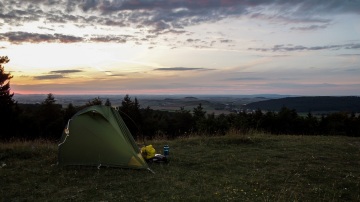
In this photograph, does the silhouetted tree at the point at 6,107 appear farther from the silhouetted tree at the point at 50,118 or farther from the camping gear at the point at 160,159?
the camping gear at the point at 160,159

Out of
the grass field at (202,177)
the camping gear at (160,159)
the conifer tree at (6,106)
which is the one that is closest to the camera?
the grass field at (202,177)

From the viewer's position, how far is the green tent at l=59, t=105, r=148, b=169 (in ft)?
34.7

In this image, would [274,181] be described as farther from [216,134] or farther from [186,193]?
[216,134]

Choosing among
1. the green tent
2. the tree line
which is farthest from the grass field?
the tree line

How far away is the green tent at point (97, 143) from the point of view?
1058 centimetres

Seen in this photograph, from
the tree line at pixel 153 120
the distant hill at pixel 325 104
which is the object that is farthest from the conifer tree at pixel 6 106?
the distant hill at pixel 325 104

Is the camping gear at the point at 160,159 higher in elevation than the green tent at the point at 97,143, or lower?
lower

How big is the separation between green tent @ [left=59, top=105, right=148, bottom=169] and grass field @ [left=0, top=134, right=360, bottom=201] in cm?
42

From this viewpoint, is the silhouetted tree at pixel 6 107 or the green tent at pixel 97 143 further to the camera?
the silhouetted tree at pixel 6 107

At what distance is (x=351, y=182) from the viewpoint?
856 centimetres

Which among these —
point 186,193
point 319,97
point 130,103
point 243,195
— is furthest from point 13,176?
point 319,97

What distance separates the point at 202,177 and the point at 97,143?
3.90m

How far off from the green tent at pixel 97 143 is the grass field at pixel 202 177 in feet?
1.39

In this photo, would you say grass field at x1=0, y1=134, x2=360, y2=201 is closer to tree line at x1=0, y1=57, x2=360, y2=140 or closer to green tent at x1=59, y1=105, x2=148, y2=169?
green tent at x1=59, y1=105, x2=148, y2=169
